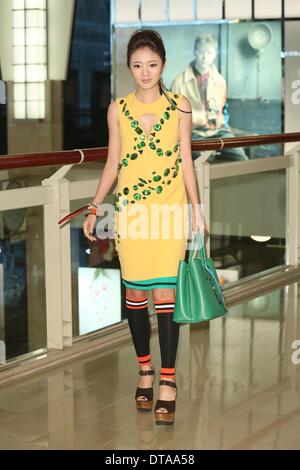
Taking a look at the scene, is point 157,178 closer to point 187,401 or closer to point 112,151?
point 112,151

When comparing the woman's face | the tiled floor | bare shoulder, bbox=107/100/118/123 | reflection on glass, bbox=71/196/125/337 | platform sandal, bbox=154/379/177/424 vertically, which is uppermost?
the woman's face

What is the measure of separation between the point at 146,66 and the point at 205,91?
32.7 ft

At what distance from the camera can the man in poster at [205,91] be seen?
512 inches

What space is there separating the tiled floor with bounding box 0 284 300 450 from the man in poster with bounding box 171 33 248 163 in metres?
8.48

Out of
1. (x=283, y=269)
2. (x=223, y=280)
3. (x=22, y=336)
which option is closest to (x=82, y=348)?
(x=22, y=336)

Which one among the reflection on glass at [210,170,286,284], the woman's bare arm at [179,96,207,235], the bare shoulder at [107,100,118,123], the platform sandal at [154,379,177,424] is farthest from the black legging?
the reflection on glass at [210,170,286,284]

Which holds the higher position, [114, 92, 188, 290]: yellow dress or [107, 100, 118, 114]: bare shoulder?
[107, 100, 118, 114]: bare shoulder

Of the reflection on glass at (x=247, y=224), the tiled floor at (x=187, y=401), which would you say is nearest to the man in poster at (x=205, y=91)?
the reflection on glass at (x=247, y=224)

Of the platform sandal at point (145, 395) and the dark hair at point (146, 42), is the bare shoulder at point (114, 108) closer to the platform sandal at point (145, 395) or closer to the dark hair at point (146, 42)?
the dark hair at point (146, 42)

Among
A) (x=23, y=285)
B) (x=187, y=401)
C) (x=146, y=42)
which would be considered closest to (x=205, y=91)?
(x=23, y=285)

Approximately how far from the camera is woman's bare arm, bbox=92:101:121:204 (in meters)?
3.35

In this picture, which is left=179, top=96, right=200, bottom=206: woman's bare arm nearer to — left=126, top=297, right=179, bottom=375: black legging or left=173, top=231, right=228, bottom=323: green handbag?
left=173, top=231, right=228, bottom=323: green handbag

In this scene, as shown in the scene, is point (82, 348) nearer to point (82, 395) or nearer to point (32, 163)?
point (82, 395)

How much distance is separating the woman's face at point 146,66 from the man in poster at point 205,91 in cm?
982
